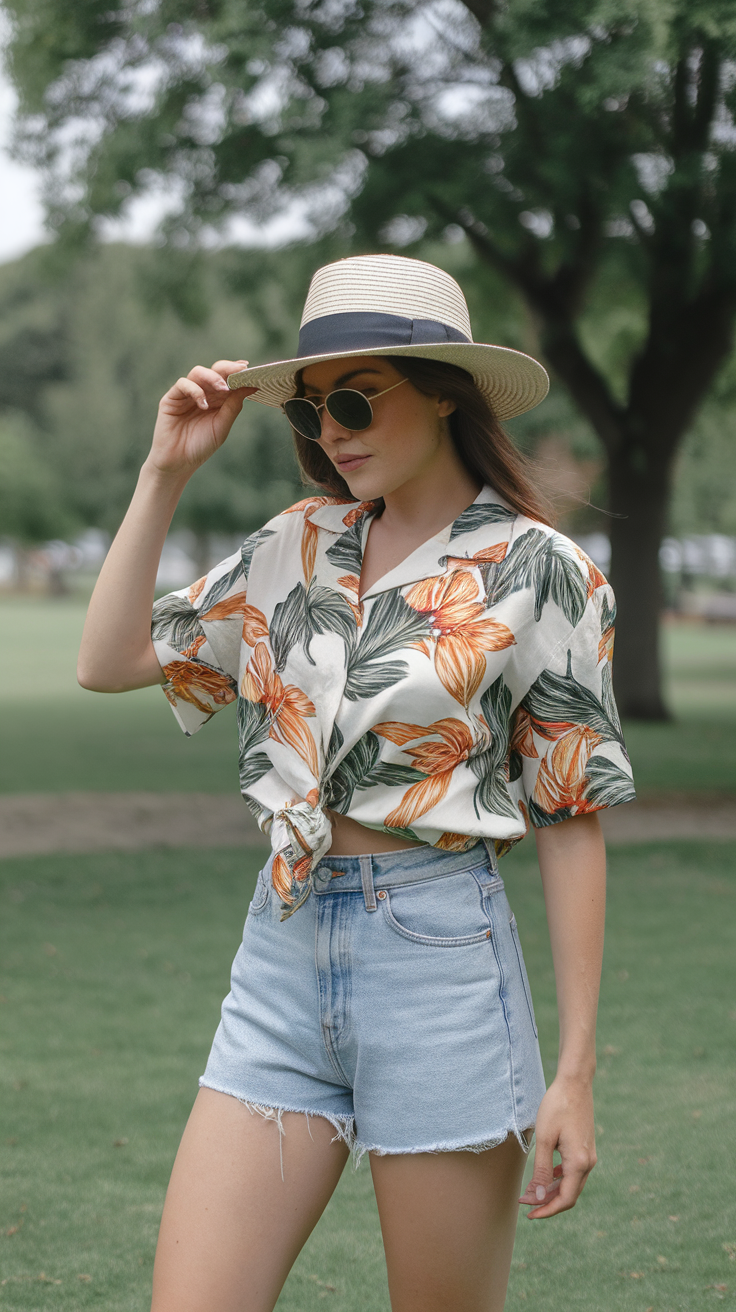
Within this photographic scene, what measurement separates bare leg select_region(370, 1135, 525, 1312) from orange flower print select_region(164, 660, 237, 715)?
0.81 metres

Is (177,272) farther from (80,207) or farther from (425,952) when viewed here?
(425,952)

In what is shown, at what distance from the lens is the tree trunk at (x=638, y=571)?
16812 millimetres

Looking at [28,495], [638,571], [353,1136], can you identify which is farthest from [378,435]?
[28,495]

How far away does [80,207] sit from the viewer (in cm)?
1380

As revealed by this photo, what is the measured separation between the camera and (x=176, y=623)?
240cm

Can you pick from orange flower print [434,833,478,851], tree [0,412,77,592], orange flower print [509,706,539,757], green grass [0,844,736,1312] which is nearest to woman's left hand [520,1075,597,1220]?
orange flower print [434,833,478,851]

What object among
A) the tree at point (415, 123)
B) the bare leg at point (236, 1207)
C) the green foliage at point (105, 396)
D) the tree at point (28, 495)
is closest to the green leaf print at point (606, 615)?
the bare leg at point (236, 1207)

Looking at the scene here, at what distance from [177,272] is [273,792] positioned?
1581 cm

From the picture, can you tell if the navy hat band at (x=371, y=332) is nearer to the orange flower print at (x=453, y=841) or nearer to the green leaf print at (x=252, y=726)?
the green leaf print at (x=252, y=726)

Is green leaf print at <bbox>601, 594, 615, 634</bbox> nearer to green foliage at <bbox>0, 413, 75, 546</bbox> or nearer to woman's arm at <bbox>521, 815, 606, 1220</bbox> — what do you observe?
woman's arm at <bbox>521, 815, 606, 1220</bbox>

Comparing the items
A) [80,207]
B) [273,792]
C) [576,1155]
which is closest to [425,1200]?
[576,1155]

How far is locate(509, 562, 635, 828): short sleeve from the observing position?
2146 mm

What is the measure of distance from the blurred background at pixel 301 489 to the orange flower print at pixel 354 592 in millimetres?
416

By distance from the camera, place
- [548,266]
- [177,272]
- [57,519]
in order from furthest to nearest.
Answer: [57,519] < [177,272] < [548,266]
